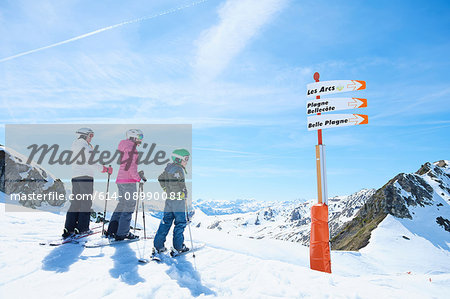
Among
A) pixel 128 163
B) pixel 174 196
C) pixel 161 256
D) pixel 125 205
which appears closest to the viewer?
pixel 161 256

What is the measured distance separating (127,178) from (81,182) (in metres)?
1.64

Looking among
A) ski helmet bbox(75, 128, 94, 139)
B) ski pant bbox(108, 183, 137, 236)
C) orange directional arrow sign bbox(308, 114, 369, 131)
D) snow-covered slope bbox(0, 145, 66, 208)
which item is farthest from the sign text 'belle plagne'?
snow-covered slope bbox(0, 145, 66, 208)

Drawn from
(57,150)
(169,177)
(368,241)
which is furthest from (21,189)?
(368,241)

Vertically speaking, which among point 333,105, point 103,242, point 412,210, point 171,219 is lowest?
point 412,210

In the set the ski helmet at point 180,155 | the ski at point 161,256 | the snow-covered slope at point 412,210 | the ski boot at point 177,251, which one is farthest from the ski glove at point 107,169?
the snow-covered slope at point 412,210

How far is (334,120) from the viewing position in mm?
8617

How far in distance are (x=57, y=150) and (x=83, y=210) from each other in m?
5.72

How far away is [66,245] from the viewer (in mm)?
7953

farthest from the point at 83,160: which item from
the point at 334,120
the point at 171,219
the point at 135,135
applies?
the point at 334,120

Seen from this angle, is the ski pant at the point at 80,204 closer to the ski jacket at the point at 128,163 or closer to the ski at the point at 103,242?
the ski at the point at 103,242

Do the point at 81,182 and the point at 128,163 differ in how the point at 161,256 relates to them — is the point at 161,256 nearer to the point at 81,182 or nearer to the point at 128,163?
the point at 128,163

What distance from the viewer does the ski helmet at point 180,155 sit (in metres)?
7.61

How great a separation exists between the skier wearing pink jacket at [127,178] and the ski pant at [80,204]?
1091 millimetres

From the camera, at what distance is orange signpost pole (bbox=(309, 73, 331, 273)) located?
838cm
